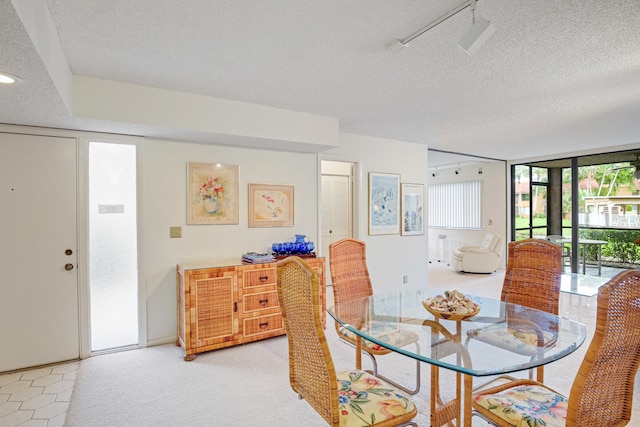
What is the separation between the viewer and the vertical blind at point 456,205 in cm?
814

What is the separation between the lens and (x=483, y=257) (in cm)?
712

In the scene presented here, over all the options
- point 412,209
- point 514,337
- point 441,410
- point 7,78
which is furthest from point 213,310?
point 412,209

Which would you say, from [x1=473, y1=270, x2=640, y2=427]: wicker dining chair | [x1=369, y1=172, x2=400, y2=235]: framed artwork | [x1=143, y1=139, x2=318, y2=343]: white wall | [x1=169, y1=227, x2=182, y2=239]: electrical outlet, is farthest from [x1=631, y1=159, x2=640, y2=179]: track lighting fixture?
[x1=169, y1=227, x2=182, y2=239]: electrical outlet

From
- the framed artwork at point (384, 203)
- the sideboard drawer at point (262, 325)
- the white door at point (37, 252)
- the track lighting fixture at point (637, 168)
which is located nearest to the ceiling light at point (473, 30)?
the sideboard drawer at point (262, 325)

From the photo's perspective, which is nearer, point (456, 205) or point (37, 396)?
point (37, 396)

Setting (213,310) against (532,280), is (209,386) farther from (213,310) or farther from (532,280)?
(532,280)

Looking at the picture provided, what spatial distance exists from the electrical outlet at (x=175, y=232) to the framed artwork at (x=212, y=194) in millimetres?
130

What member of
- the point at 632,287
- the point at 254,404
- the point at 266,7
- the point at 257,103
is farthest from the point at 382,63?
the point at 254,404

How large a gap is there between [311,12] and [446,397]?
8.94 feet

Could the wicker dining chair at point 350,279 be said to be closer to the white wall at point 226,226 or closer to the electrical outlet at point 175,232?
the white wall at point 226,226

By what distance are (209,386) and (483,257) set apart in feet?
20.5

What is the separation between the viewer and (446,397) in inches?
97.2

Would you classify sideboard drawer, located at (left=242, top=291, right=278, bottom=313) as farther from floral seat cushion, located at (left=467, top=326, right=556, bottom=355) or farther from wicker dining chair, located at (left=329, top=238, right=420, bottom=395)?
floral seat cushion, located at (left=467, top=326, right=556, bottom=355)

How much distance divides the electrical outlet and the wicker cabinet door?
0.63 m
